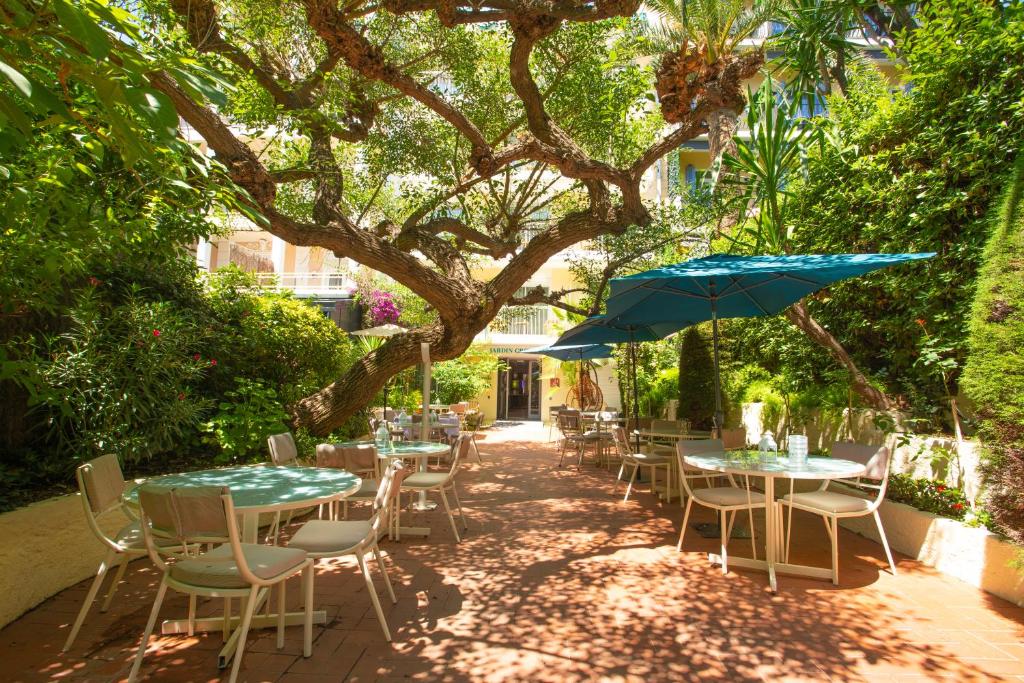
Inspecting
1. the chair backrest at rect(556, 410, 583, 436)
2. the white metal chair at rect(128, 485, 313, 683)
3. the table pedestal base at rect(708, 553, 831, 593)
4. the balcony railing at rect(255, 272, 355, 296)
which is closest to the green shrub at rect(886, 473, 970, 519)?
the table pedestal base at rect(708, 553, 831, 593)

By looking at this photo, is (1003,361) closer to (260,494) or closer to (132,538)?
(260,494)

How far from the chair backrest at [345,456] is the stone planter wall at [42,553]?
5.29ft

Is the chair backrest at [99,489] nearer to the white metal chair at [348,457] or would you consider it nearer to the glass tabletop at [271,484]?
the glass tabletop at [271,484]

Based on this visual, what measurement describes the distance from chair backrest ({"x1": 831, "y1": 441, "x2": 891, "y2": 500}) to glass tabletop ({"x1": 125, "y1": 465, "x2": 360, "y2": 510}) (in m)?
3.75

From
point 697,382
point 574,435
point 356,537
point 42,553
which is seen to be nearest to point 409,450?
point 356,537

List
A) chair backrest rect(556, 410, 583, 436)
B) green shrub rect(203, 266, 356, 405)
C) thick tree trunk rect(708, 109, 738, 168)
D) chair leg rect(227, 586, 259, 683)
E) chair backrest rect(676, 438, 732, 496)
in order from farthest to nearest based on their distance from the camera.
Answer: chair backrest rect(556, 410, 583, 436) → thick tree trunk rect(708, 109, 738, 168) → green shrub rect(203, 266, 356, 405) → chair backrest rect(676, 438, 732, 496) → chair leg rect(227, 586, 259, 683)

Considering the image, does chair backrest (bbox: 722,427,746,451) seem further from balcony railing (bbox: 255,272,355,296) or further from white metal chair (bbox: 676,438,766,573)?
balcony railing (bbox: 255,272,355,296)

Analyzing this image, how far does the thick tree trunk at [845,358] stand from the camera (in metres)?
5.70

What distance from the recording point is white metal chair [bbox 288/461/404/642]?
3117mm

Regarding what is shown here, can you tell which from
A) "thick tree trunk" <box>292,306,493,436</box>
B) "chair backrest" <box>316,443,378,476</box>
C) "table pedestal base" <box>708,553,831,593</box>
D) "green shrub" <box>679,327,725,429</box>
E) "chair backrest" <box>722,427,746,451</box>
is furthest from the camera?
"green shrub" <box>679,327,725,429</box>

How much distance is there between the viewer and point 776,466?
4.17 m

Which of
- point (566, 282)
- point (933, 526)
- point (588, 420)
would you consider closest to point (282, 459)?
point (933, 526)

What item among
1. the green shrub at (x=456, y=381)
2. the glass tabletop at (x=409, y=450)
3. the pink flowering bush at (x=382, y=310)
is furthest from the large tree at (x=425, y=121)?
the green shrub at (x=456, y=381)

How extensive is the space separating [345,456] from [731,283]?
382cm
